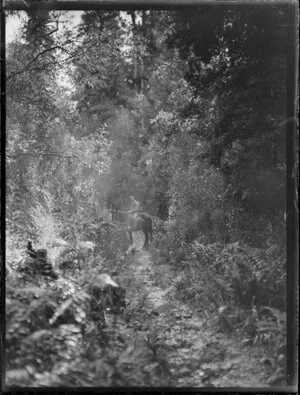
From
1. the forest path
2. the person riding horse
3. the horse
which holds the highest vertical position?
the person riding horse

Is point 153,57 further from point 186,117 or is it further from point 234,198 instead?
point 234,198

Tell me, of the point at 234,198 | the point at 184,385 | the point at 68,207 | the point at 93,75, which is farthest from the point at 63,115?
the point at 184,385

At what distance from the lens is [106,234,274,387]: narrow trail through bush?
375 centimetres

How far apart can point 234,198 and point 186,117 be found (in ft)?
3.33

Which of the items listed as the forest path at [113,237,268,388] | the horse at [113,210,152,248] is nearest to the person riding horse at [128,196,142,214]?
the horse at [113,210,152,248]

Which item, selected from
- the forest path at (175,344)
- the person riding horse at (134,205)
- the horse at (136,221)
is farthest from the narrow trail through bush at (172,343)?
the person riding horse at (134,205)

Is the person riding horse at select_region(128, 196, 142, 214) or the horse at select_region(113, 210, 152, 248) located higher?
the person riding horse at select_region(128, 196, 142, 214)

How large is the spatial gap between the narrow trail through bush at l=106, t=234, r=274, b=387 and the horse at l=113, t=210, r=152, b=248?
192 millimetres

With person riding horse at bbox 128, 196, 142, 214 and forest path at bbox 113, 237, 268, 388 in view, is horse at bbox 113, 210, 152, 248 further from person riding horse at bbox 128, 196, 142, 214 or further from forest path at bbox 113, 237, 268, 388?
forest path at bbox 113, 237, 268, 388

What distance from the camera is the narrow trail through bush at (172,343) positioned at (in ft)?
12.3

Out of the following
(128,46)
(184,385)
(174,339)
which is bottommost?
(184,385)

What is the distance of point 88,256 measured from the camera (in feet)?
12.9

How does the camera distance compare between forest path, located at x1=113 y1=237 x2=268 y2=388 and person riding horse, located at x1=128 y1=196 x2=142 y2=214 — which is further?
person riding horse, located at x1=128 y1=196 x2=142 y2=214

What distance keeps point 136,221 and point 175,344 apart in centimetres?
133
